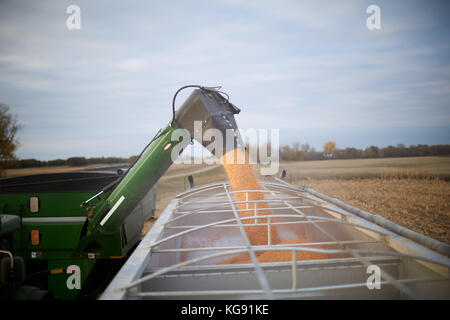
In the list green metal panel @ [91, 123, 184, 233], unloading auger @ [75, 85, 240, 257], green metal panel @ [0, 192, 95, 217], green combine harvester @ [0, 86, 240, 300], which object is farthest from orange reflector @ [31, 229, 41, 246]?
green metal panel @ [91, 123, 184, 233]

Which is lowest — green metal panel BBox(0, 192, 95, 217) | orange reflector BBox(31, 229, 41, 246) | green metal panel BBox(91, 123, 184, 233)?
orange reflector BBox(31, 229, 41, 246)

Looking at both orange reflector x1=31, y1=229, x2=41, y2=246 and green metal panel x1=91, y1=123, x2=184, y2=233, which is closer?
green metal panel x1=91, y1=123, x2=184, y2=233

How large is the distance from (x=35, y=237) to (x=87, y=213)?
3.06 ft

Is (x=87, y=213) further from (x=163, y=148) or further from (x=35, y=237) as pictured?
(x=163, y=148)

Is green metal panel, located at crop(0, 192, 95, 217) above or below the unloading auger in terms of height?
below

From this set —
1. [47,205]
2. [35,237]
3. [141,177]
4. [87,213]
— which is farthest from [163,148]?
[35,237]

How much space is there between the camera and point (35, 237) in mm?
3805

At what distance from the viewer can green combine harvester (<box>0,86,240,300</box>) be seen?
310cm

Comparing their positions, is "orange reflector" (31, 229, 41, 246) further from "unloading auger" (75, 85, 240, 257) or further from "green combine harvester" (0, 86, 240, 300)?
"unloading auger" (75, 85, 240, 257)

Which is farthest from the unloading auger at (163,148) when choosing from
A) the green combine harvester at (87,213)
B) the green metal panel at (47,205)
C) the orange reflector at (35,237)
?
the orange reflector at (35,237)

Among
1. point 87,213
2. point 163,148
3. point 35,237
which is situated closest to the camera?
point 163,148

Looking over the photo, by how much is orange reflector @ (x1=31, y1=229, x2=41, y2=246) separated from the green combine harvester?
1 cm
